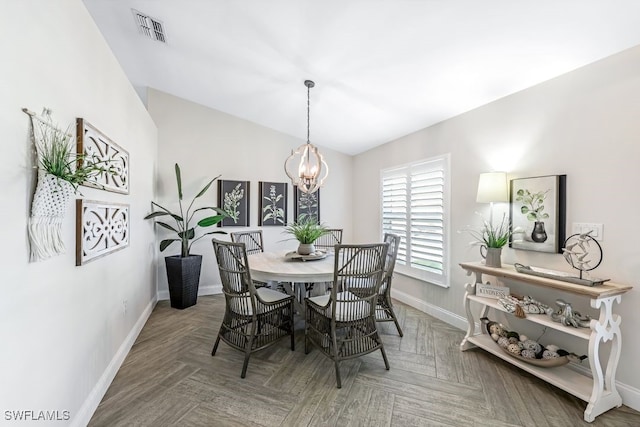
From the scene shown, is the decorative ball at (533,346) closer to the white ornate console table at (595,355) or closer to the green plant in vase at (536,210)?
the white ornate console table at (595,355)

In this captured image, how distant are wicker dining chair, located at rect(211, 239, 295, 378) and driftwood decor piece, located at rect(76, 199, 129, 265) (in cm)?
78

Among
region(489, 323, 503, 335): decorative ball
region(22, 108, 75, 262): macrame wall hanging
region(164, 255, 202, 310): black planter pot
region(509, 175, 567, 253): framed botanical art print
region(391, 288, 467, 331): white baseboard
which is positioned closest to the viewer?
region(22, 108, 75, 262): macrame wall hanging

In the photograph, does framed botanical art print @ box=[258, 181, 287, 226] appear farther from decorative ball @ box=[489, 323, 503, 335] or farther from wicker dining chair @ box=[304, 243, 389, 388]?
decorative ball @ box=[489, 323, 503, 335]

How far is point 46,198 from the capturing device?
1.31m

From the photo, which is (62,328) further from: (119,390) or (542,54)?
(542,54)

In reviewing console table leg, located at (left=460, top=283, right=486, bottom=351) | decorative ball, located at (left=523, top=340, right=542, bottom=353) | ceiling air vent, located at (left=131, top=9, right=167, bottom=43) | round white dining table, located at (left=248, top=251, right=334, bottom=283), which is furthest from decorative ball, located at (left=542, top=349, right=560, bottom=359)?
ceiling air vent, located at (left=131, top=9, right=167, bottom=43)

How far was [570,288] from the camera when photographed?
1928 millimetres

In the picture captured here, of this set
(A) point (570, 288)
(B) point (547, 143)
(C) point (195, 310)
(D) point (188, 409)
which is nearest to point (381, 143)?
(B) point (547, 143)

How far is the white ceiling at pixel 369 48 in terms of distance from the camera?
1862mm

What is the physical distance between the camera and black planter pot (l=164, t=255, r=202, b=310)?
12.4ft

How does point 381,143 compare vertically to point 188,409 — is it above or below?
above

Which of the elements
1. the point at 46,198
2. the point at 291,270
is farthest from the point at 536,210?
the point at 46,198

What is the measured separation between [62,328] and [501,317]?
347 cm

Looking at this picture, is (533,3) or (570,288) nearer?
(533,3)
